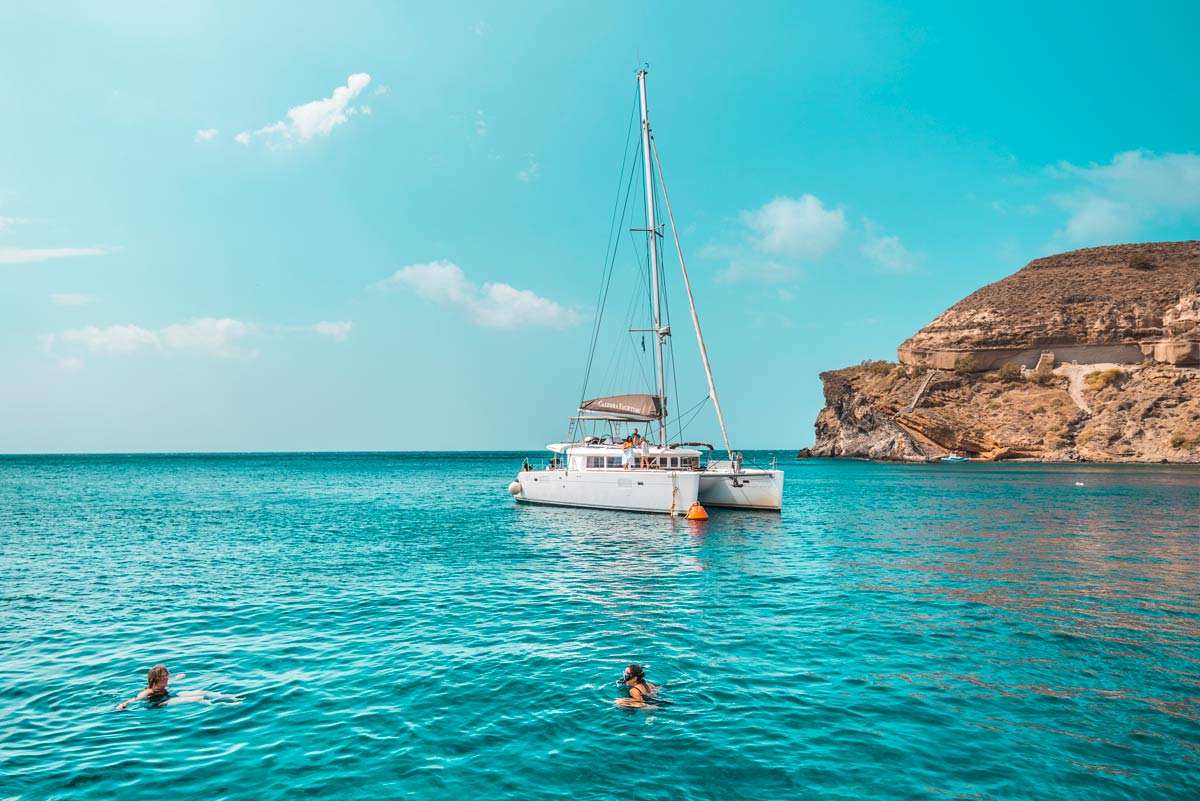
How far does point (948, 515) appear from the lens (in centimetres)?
3816

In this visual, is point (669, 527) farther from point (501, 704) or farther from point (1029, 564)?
point (501, 704)

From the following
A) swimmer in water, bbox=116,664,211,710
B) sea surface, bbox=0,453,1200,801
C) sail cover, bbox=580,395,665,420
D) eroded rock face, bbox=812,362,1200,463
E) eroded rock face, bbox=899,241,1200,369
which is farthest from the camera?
eroded rock face, bbox=899,241,1200,369

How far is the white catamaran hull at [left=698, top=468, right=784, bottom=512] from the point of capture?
36.9 metres

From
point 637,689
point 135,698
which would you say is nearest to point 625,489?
point 637,689

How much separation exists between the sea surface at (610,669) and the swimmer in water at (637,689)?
292mm

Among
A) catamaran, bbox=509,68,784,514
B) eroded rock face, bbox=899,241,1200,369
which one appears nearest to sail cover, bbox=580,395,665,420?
catamaran, bbox=509,68,784,514

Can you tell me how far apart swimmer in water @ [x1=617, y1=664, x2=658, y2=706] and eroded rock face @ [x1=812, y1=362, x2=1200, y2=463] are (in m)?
110

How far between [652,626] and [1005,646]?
272 inches

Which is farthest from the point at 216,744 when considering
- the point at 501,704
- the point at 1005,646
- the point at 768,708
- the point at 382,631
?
the point at 1005,646

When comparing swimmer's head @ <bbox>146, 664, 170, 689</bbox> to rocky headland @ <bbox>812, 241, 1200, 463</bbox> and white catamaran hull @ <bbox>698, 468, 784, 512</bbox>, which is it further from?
rocky headland @ <bbox>812, 241, 1200, 463</bbox>

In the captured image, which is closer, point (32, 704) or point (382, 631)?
point (32, 704)

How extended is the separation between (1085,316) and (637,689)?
423 feet

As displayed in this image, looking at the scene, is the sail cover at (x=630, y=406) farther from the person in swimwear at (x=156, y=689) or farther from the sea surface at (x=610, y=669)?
the person in swimwear at (x=156, y=689)

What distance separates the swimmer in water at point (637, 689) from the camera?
10.2 m
